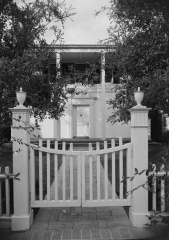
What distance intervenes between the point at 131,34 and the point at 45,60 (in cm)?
286

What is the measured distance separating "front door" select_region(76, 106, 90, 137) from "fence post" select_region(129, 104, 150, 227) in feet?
42.4

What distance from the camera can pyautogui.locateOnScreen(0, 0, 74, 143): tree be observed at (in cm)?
431

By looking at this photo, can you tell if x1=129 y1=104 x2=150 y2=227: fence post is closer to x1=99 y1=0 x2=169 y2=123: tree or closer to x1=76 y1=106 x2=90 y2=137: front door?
x1=99 y1=0 x2=169 y2=123: tree

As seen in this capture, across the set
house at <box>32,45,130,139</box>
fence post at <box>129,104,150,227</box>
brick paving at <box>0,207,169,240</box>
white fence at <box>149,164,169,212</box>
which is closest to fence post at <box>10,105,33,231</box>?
brick paving at <box>0,207,169,240</box>

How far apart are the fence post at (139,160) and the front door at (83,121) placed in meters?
12.9

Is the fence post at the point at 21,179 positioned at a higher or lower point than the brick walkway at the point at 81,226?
higher

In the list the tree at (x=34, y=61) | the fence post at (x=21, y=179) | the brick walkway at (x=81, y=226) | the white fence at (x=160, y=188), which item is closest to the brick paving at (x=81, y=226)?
the brick walkway at (x=81, y=226)

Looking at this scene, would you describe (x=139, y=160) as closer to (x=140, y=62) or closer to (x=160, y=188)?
(x=160, y=188)

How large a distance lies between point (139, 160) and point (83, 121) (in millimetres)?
13031

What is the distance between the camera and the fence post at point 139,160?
3183 millimetres

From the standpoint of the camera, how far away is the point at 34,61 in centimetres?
509

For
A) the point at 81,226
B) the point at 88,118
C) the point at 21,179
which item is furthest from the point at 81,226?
the point at 88,118

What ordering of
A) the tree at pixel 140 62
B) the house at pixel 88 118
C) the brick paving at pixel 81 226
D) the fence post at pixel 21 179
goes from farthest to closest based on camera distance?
the house at pixel 88 118, the tree at pixel 140 62, the fence post at pixel 21 179, the brick paving at pixel 81 226

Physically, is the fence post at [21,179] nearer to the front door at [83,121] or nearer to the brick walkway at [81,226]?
the brick walkway at [81,226]
